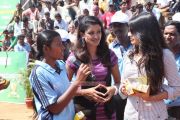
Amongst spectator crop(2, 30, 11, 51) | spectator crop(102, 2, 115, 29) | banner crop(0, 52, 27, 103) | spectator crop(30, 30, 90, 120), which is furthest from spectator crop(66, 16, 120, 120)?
spectator crop(2, 30, 11, 51)

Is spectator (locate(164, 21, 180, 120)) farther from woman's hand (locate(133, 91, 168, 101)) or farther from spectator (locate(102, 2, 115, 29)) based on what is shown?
spectator (locate(102, 2, 115, 29))

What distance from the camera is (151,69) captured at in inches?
138

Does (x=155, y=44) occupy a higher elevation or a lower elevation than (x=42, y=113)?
higher

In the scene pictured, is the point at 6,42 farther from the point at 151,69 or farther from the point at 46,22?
the point at 151,69

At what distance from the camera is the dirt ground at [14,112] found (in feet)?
32.9

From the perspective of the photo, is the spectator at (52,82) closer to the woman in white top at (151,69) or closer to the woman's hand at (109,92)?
→ the woman's hand at (109,92)

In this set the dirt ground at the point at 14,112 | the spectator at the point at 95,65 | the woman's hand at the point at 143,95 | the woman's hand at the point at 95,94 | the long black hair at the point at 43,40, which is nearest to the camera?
the woman's hand at the point at 143,95

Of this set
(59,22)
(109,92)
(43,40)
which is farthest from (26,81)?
(43,40)

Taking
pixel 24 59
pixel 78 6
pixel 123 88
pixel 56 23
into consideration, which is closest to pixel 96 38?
pixel 123 88

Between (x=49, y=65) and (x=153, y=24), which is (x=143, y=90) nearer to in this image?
(x=153, y=24)

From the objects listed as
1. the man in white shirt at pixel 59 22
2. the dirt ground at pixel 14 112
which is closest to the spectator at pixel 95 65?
the dirt ground at pixel 14 112

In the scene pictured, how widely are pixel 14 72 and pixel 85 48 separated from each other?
763cm

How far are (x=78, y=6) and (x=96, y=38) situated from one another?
1333 centimetres

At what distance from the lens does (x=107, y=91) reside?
394 cm
